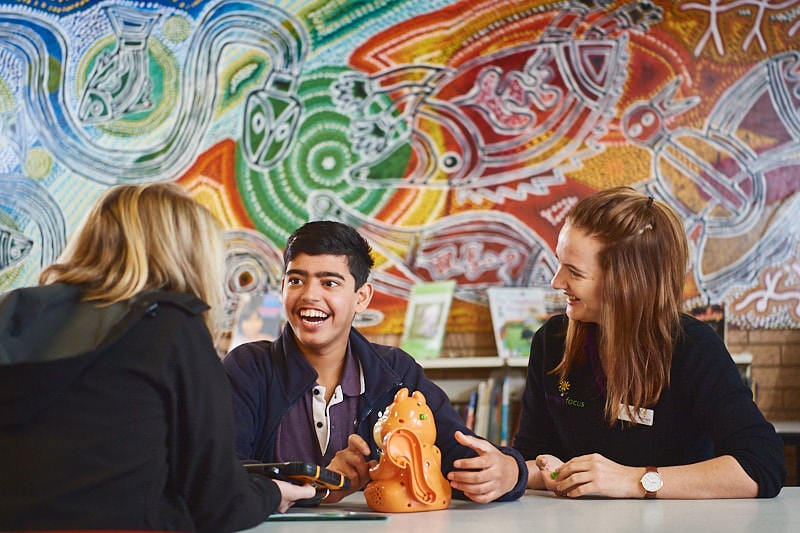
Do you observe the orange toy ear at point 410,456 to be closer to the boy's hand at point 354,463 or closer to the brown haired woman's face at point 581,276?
the boy's hand at point 354,463

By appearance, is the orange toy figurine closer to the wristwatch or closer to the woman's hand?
the woman's hand

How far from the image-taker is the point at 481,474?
1.84 meters

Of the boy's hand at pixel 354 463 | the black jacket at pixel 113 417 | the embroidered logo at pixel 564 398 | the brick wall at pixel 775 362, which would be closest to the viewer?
the black jacket at pixel 113 417

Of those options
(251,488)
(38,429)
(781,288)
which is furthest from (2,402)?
(781,288)

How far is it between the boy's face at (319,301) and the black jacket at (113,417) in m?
0.72

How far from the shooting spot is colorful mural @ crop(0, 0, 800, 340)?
4.26 metres

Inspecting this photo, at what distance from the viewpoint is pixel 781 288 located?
4.25 metres

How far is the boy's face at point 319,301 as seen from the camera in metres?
2.21

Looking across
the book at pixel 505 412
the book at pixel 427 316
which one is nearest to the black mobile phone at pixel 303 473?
the book at pixel 505 412

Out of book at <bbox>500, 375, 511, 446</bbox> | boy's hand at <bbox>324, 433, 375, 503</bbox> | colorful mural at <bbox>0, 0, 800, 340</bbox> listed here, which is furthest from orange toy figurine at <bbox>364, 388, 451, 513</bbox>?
colorful mural at <bbox>0, 0, 800, 340</bbox>

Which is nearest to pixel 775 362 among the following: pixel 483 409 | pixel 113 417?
pixel 483 409

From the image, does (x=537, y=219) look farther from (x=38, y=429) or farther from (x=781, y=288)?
(x=38, y=429)

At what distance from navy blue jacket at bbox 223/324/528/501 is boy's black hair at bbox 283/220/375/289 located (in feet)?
0.58

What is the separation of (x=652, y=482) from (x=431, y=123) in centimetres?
262
